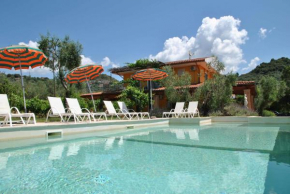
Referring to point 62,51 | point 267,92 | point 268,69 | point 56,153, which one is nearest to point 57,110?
point 56,153

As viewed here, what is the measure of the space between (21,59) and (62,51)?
43.1 feet

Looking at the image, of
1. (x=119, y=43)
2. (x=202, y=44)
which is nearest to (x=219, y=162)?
(x=119, y=43)

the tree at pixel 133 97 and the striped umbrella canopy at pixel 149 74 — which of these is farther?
the tree at pixel 133 97

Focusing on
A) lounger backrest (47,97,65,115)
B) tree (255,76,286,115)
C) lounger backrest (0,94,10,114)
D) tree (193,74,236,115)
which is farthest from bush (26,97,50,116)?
tree (255,76,286,115)

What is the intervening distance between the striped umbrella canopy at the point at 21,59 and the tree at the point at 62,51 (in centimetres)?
1181

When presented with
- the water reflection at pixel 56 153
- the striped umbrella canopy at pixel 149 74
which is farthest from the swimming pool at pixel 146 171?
the striped umbrella canopy at pixel 149 74

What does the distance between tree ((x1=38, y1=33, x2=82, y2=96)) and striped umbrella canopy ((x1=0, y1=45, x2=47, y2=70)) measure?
1181 centimetres

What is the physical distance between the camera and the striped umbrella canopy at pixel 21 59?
26.6 feet

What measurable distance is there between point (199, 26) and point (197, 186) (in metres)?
21.5

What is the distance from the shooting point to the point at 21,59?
8594 mm

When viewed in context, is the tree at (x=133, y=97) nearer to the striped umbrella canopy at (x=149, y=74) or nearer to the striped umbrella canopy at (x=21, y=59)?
the striped umbrella canopy at (x=149, y=74)

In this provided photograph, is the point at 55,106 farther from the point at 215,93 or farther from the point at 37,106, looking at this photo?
the point at 215,93

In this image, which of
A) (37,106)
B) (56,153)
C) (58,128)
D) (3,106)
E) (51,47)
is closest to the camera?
(56,153)

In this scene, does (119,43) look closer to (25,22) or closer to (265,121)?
(25,22)
